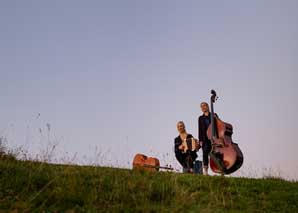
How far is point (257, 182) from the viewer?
927 cm

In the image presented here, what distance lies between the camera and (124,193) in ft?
22.0

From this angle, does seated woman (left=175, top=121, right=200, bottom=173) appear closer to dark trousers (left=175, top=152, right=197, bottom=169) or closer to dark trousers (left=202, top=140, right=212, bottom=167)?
dark trousers (left=175, top=152, right=197, bottom=169)

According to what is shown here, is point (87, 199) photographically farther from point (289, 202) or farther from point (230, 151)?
point (230, 151)

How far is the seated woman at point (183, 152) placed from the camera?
12328 mm

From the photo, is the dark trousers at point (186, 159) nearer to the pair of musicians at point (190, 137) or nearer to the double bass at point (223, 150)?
the pair of musicians at point (190, 137)

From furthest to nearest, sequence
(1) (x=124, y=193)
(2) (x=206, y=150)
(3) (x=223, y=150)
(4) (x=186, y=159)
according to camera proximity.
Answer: (4) (x=186, y=159) < (2) (x=206, y=150) < (3) (x=223, y=150) < (1) (x=124, y=193)

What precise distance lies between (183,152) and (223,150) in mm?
1135

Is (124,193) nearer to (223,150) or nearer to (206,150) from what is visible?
(223,150)

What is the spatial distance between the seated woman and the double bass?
1.87ft

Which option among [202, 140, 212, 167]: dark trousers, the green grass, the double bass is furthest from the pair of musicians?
the green grass

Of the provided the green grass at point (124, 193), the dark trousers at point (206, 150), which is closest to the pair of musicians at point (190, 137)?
the dark trousers at point (206, 150)

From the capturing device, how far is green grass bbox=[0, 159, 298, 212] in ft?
19.8

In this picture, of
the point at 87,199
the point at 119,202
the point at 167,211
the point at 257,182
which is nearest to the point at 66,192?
the point at 87,199

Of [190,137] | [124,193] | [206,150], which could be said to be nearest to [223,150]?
[206,150]
